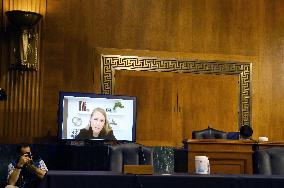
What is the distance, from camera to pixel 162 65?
8312mm

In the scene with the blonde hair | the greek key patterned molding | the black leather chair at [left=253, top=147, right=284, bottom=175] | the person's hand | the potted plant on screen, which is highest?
the greek key patterned molding

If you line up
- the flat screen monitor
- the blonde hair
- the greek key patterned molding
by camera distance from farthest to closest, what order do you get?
the greek key patterned molding, the blonde hair, the flat screen monitor

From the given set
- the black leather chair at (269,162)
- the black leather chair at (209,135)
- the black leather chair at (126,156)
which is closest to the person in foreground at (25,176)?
the black leather chair at (126,156)

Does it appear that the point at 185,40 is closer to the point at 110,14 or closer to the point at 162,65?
the point at 162,65

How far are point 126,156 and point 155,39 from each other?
12.6 ft

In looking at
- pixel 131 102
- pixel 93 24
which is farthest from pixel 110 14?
pixel 131 102

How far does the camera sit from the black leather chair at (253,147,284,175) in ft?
14.5

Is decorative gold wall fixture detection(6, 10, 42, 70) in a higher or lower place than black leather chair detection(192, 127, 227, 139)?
higher

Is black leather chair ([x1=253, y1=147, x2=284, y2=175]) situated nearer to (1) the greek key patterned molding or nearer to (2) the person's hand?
(2) the person's hand

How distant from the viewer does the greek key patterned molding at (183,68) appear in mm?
8086

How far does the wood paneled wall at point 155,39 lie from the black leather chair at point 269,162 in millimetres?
3943

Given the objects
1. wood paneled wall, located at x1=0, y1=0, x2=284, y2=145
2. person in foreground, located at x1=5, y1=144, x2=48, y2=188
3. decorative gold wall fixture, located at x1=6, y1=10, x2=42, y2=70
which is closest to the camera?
person in foreground, located at x1=5, y1=144, x2=48, y2=188

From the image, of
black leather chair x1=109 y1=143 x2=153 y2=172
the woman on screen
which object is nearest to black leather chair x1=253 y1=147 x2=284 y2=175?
black leather chair x1=109 y1=143 x2=153 y2=172

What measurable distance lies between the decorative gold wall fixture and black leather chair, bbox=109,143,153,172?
10.2 feet
